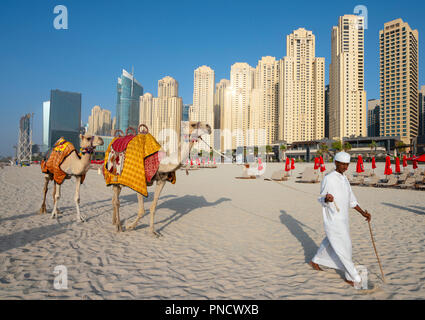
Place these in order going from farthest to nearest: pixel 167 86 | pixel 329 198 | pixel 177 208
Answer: pixel 167 86 < pixel 177 208 < pixel 329 198

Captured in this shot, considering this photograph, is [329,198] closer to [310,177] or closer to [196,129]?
[196,129]

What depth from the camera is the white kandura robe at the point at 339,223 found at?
3.63 metres

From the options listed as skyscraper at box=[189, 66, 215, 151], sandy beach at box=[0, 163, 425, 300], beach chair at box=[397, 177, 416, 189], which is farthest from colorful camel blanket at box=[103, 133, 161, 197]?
skyscraper at box=[189, 66, 215, 151]

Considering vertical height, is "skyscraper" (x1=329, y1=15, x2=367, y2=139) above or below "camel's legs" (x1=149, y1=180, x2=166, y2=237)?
above

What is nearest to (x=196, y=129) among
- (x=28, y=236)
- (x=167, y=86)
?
(x=28, y=236)

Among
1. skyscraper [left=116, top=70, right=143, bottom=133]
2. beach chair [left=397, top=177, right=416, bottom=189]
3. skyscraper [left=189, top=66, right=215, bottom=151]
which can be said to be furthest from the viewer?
skyscraper [left=116, top=70, right=143, bottom=133]

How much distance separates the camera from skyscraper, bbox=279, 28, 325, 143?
116000 millimetres

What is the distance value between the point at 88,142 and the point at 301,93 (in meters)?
122

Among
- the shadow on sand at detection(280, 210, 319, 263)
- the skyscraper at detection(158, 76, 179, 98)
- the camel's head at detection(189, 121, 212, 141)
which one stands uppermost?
the skyscraper at detection(158, 76, 179, 98)

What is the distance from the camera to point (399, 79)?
11750 centimetres

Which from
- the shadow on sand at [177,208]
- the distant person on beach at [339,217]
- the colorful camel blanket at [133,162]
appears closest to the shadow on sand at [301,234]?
the distant person on beach at [339,217]

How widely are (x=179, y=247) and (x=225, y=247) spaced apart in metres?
1.02

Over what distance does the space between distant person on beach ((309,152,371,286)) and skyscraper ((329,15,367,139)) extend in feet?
368

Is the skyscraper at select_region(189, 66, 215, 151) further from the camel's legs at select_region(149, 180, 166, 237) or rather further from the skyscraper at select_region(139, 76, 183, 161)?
the camel's legs at select_region(149, 180, 166, 237)
